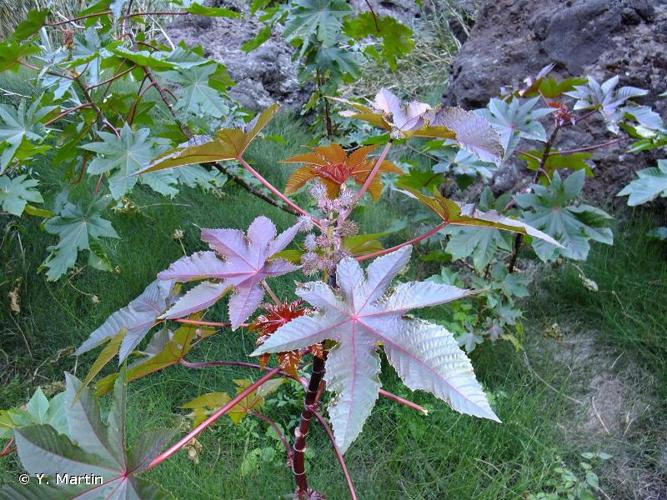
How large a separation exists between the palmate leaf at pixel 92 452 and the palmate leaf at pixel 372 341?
0.19 meters

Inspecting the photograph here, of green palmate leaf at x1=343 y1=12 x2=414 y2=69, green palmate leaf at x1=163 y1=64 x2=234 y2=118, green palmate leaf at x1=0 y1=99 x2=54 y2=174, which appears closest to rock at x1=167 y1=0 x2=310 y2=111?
green palmate leaf at x1=343 y1=12 x2=414 y2=69

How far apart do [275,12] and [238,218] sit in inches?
31.5

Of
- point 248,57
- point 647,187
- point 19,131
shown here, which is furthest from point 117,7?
point 248,57

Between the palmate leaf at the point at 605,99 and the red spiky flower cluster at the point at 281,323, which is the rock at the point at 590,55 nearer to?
the palmate leaf at the point at 605,99

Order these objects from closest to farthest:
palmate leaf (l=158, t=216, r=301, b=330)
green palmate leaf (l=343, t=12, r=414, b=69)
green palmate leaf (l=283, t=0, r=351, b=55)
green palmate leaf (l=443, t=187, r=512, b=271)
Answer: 1. palmate leaf (l=158, t=216, r=301, b=330)
2. green palmate leaf (l=443, t=187, r=512, b=271)
3. green palmate leaf (l=283, t=0, r=351, b=55)
4. green palmate leaf (l=343, t=12, r=414, b=69)

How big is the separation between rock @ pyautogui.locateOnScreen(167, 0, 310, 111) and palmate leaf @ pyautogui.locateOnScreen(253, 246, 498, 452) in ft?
9.78

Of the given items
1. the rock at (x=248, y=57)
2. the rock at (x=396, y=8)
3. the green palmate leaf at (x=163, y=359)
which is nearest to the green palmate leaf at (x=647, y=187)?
the green palmate leaf at (x=163, y=359)

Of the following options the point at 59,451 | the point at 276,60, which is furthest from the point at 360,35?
the point at 59,451

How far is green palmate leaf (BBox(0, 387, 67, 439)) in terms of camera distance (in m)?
0.84

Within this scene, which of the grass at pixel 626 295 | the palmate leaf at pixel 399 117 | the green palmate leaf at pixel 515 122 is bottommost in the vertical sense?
the grass at pixel 626 295

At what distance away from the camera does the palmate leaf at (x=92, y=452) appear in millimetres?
561

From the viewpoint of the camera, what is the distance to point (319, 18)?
1.84 meters

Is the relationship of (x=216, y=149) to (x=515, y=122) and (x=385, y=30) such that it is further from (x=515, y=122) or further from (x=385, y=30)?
(x=385, y=30)

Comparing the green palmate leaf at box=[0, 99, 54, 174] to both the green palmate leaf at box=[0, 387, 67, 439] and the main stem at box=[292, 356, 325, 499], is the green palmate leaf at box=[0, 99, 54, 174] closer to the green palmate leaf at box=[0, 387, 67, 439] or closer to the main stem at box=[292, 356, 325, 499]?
the green palmate leaf at box=[0, 387, 67, 439]
